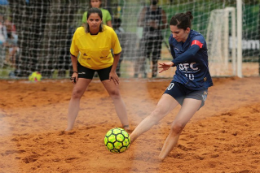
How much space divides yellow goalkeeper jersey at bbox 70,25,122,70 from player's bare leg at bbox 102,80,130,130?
302mm

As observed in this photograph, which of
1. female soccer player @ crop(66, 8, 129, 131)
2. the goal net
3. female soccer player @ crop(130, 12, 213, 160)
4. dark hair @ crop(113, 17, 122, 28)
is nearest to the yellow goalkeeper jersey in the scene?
female soccer player @ crop(66, 8, 129, 131)

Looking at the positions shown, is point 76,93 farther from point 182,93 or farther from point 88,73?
point 182,93

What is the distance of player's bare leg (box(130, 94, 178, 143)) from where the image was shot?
459cm

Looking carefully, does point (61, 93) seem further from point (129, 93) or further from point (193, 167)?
point (193, 167)

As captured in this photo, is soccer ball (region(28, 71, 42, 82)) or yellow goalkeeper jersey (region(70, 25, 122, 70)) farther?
soccer ball (region(28, 71, 42, 82))

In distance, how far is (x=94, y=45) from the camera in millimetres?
5812

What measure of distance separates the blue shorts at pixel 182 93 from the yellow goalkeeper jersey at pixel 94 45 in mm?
1434

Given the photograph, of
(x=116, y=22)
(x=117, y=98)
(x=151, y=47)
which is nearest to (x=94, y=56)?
(x=117, y=98)

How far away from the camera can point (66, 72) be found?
498 inches

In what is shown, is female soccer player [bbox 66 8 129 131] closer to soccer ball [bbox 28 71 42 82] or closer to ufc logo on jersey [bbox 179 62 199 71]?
ufc logo on jersey [bbox 179 62 199 71]

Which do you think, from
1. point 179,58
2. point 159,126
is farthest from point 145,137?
point 179,58

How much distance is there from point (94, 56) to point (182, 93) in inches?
63.7

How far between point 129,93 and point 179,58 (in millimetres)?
5042

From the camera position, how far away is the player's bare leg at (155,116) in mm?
4594
